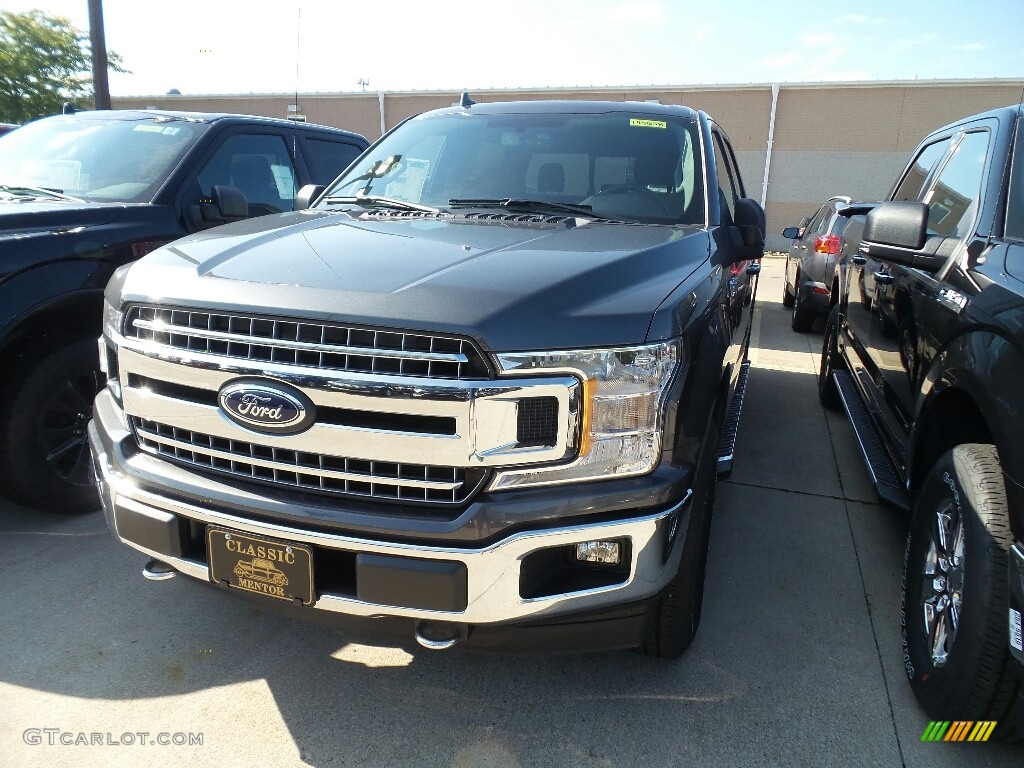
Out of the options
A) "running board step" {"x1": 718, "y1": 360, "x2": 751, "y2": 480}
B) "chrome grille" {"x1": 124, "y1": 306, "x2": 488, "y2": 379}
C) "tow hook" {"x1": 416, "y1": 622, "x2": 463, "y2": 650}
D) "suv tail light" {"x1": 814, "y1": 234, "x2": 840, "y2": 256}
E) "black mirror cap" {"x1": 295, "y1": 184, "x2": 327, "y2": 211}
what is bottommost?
"tow hook" {"x1": 416, "y1": 622, "x2": 463, "y2": 650}

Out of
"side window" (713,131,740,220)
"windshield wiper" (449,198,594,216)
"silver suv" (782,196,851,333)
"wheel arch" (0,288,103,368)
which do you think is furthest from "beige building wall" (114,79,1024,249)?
"windshield wiper" (449,198,594,216)

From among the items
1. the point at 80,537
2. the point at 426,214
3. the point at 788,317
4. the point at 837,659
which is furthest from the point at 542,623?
the point at 788,317

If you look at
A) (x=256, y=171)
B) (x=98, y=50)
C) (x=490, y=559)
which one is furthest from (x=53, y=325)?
(x=98, y=50)

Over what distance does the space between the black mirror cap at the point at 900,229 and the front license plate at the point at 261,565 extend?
2468mm

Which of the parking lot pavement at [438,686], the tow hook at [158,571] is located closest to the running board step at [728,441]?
the parking lot pavement at [438,686]

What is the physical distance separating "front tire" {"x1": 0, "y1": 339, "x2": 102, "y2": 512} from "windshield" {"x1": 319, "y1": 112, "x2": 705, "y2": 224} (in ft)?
4.78

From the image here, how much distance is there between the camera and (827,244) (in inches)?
Result: 331

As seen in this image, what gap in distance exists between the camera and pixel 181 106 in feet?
94.8

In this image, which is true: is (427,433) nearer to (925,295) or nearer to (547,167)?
(547,167)

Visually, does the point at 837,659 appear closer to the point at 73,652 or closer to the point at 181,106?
the point at 73,652

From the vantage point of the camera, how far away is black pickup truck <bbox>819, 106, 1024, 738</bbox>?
6.33 ft

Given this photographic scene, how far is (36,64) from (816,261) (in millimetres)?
26020

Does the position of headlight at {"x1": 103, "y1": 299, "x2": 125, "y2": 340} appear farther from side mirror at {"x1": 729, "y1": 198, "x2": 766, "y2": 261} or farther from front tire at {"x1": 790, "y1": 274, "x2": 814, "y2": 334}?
front tire at {"x1": 790, "y1": 274, "x2": 814, "y2": 334}

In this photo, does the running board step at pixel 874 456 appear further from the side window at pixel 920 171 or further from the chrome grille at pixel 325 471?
the chrome grille at pixel 325 471
